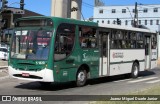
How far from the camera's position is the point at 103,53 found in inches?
712

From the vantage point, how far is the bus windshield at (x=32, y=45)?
14.6m

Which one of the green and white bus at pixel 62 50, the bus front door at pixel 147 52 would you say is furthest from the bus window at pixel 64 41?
the bus front door at pixel 147 52

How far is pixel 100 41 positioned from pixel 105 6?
115 meters

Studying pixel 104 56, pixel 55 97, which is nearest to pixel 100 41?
pixel 104 56

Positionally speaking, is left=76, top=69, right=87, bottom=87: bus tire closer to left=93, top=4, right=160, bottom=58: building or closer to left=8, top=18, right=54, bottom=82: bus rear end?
left=8, top=18, right=54, bottom=82: bus rear end

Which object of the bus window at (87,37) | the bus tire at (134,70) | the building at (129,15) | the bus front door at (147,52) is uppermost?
the building at (129,15)

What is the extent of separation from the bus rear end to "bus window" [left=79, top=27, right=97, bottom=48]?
197 centimetres

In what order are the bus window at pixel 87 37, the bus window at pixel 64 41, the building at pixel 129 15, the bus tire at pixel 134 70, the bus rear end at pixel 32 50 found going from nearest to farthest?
the bus rear end at pixel 32 50
the bus window at pixel 64 41
the bus window at pixel 87 37
the bus tire at pixel 134 70
the building at pixel 129 15

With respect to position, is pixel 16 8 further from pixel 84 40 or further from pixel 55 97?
pixel 55 97

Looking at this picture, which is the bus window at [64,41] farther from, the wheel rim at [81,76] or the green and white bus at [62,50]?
the wheel rim at [81,76]

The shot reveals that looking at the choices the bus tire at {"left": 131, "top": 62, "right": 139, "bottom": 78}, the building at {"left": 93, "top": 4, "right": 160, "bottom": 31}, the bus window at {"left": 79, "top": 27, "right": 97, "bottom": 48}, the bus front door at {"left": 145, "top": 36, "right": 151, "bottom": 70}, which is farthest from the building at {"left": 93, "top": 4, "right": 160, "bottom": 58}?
the bus window at {"left": 79, "top": 27, "right": 97, "bottom": 48}

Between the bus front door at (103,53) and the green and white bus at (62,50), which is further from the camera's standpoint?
the bus front door at (103,53)

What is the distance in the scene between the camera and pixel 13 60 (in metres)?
15.4

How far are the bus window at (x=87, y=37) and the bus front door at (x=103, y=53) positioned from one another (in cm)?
63
